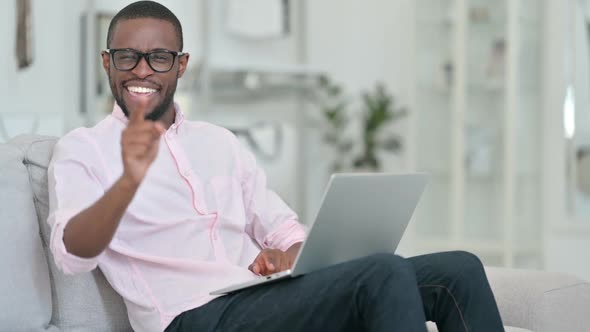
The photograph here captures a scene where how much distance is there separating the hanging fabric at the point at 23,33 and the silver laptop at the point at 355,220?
249cm

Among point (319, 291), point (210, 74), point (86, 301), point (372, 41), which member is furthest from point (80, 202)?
point (372, 41)

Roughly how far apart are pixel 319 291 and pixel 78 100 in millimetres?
2949

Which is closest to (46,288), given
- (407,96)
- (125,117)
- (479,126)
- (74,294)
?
(74,294)

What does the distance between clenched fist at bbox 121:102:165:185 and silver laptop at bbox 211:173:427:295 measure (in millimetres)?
302

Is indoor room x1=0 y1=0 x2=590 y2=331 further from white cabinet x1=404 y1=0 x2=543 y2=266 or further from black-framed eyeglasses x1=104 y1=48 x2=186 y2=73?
black-framed eyeglasses x1=104 y1=48 x2=186 y2=73

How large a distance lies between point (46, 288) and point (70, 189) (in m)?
0.29

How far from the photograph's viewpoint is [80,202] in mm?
1687

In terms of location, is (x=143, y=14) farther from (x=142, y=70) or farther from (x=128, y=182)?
(x=128, y=182)

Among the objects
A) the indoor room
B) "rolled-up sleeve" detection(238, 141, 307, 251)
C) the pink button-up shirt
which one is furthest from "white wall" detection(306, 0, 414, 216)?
the pink button-up shirt

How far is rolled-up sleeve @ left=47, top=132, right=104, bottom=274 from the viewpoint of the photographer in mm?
1624

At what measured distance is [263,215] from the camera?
2.10m

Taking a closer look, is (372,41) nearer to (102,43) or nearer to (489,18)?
(489,18)

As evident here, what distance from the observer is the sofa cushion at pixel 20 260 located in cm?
183

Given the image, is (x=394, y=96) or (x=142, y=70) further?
(x=394, y=96)
